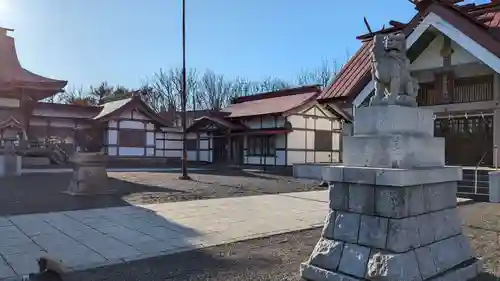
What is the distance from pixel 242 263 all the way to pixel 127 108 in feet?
78.8

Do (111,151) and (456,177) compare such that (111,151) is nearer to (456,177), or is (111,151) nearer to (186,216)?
(186,216)

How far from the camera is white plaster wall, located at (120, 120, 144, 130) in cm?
2706

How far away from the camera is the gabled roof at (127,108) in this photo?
26.1m

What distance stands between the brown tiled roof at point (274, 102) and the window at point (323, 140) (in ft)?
8.18

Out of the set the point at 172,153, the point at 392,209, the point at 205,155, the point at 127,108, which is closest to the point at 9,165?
the point at 127,108

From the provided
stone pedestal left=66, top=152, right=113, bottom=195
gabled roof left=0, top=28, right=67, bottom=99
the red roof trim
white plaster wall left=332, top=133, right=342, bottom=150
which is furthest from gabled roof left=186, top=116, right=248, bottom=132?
stone pedestal left=66, top=152, right=113, bottom=195

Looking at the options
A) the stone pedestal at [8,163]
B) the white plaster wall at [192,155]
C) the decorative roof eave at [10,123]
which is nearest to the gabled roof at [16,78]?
the decorative roof eave at [10,123]

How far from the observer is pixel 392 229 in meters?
3.55

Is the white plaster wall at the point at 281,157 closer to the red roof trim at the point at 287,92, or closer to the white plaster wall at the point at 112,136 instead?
the red roof trim at the point at 287,92

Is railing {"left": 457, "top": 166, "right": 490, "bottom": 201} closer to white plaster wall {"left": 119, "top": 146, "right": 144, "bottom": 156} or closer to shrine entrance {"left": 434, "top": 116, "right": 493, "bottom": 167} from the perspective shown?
shrine entrance {"left": 434, "top": 116, "right": 493, "bottom": 167}

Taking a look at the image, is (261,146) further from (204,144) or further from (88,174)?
(88,174)

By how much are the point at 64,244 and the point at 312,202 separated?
20.1 ft

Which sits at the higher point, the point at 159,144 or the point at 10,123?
the point at 10,123

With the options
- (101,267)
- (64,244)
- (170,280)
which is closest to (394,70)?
(170,280)
